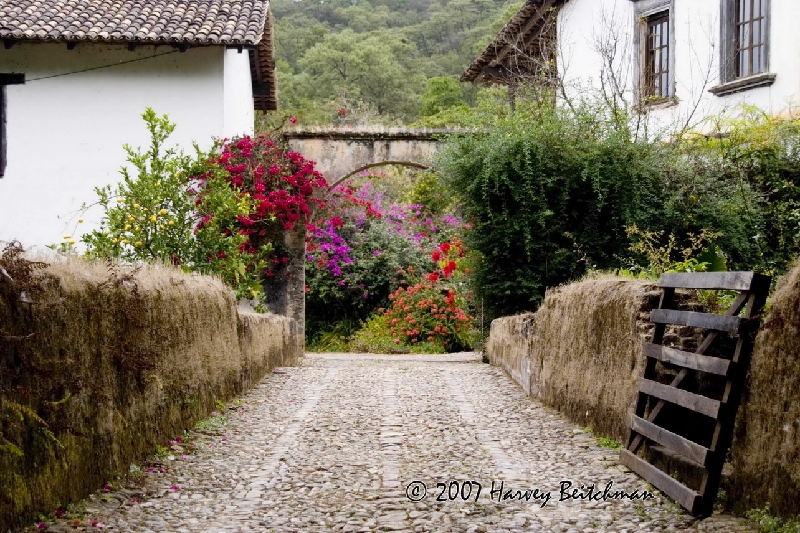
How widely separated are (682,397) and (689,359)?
227mm

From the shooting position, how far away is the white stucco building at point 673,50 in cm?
1202

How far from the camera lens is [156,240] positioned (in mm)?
10422

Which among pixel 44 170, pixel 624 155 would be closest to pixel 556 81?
pixel 624 155

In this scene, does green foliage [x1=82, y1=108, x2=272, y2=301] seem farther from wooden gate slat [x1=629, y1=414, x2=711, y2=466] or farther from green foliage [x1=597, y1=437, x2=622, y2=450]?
wooden gate slat [x1=629, y1=414, x2=711, y2=466]

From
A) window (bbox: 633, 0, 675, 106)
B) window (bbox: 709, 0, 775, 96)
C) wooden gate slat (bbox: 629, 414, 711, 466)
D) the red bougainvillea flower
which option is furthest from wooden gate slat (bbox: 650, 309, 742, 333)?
the red bougainvillea flower

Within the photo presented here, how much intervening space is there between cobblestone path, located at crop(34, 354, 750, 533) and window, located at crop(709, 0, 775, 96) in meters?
6.53

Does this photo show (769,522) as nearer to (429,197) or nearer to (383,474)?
(383,474)

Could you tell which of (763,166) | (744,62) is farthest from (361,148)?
(763,166)

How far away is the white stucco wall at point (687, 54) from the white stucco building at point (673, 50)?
0.02 meters

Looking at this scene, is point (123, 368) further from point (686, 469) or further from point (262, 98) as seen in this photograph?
point (262, 98)

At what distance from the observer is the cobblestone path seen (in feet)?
15.0

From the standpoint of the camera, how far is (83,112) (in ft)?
49.2

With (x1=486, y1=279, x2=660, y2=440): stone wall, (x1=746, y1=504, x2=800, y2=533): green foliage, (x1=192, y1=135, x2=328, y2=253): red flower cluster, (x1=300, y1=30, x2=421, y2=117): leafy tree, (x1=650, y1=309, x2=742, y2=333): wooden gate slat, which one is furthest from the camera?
(x1=300, y1=30, x2=421, y2=117): leafy tree

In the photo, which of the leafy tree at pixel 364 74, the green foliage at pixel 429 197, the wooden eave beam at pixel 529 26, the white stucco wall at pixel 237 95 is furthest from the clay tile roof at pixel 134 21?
the leafy tree at pixel 364 74
